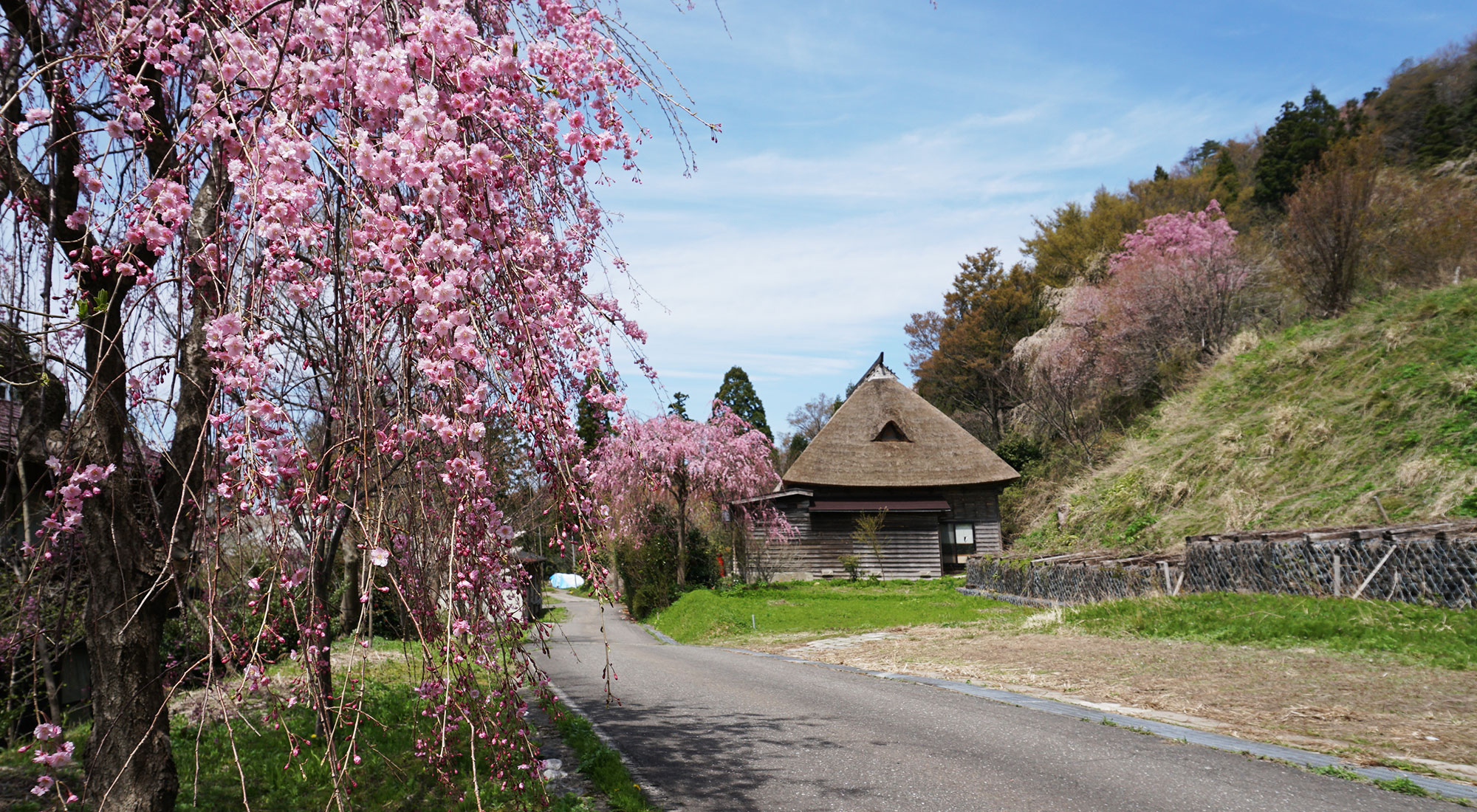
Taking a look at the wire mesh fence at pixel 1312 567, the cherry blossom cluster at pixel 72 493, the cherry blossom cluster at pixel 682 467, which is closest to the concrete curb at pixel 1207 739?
the wire mesh fence at pixel 1312 567

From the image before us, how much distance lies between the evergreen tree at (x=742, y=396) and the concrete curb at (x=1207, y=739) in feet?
131

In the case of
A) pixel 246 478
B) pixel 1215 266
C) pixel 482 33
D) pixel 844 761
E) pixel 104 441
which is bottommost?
pixel 844 761

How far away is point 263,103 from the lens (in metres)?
2.63

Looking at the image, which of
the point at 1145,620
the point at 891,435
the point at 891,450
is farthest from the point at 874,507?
the point at 1145,620

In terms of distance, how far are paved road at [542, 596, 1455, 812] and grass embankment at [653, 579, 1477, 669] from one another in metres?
4.03

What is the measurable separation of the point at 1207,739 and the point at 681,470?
17.8 meters

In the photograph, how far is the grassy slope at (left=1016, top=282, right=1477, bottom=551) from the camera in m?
12.2

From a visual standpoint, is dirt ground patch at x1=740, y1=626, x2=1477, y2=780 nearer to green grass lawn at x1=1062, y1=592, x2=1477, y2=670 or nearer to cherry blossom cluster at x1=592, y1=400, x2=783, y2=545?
green grass lawn at x1=1062, y1=592, x2=1477, y2=670

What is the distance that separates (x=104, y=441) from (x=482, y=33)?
2.33 metres

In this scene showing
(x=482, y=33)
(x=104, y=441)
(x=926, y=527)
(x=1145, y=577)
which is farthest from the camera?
(x=926, y=527)

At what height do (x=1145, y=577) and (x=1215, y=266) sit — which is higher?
(x=1215, y=266)

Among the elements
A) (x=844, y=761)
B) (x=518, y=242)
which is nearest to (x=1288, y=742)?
(x=844, y=761)

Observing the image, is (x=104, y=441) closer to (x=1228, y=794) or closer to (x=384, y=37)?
(x=384, y=37)

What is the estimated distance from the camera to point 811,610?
18.9 m
